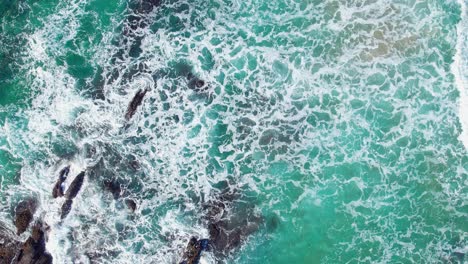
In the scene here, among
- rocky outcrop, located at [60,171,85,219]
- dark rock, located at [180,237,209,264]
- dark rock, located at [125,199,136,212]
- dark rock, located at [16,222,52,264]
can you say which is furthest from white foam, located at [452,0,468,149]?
dark rock, located at [16,222,52,264]

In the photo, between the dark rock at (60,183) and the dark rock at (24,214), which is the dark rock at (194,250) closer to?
the dark rock at (60,183)

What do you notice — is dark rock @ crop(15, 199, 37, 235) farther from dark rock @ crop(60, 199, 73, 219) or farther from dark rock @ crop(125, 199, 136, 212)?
dark rock @ crop(125, 199, 136, 212)

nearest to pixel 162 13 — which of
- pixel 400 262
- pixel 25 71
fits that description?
pixel 25 71

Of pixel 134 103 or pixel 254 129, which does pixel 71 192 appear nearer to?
pixel 134 103

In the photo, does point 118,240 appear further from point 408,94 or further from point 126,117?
point 408,94

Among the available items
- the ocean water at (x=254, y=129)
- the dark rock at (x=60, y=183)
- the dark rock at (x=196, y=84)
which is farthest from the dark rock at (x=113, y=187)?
the dark rock at (x=196, y=84)

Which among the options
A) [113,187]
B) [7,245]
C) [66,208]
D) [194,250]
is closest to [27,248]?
[7,245]
